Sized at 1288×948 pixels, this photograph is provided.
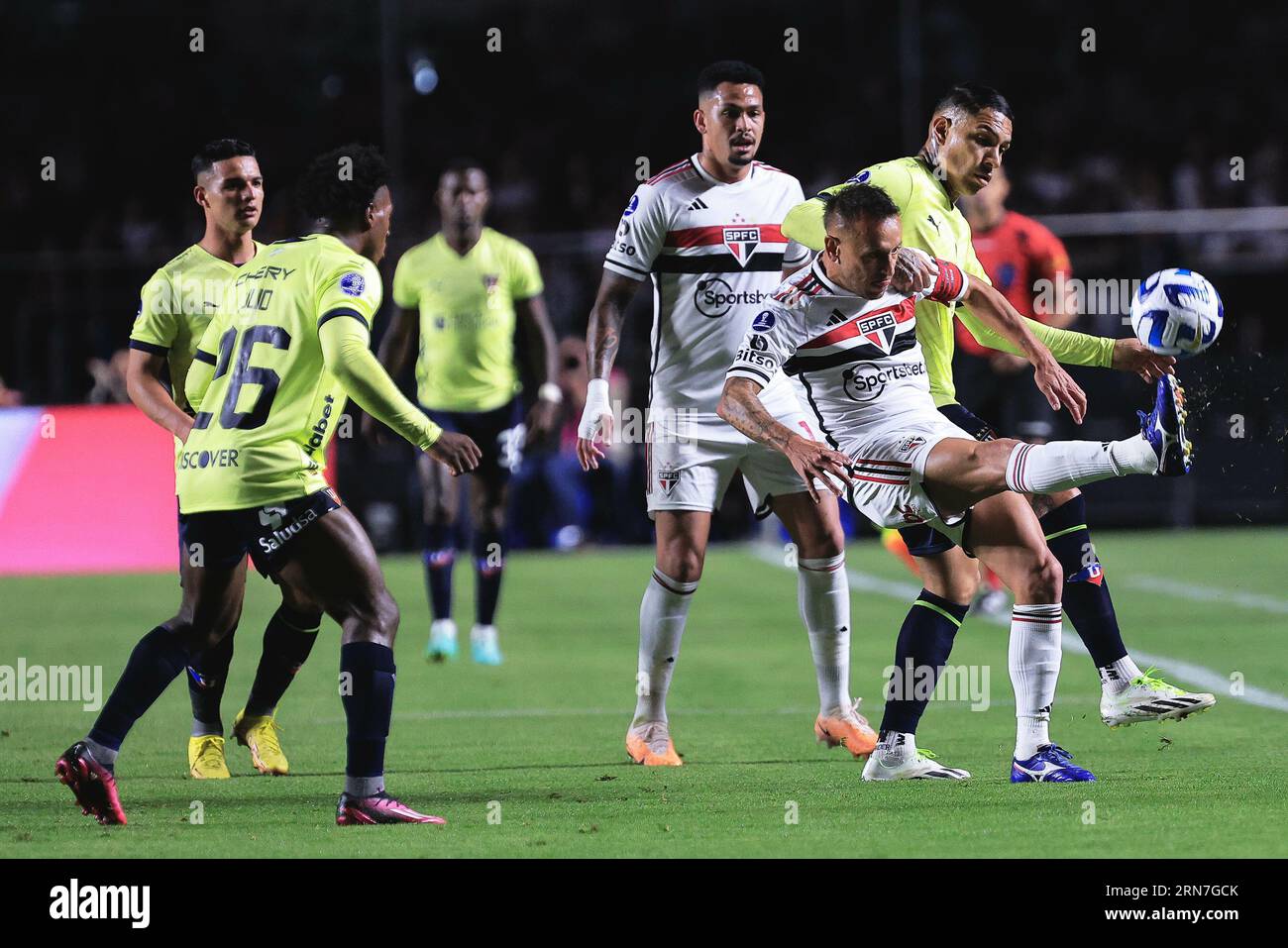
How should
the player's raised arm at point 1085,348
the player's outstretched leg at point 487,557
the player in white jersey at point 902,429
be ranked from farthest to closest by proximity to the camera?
the player's outstretched leg at point 487,557 < the player's raised arm at point 1085,348 < the player in white jersey at point 902,429

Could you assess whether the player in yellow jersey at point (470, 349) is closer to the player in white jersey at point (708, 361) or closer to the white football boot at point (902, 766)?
the player in white jersey at point (708, 361)

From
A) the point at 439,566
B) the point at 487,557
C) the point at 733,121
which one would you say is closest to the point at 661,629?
the point at 733,121

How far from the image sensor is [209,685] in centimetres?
686

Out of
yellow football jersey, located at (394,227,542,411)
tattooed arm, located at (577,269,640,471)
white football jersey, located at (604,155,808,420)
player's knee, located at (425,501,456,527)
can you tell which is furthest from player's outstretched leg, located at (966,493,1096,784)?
yellow football jersey, located at (394,227,542,411)

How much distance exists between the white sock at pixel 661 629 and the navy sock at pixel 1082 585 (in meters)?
1.35

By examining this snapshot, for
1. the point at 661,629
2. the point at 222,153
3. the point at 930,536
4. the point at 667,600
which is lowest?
the point at 661,629

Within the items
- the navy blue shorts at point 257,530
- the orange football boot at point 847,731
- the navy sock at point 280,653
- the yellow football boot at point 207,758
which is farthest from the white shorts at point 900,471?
the yellow football boot at point 207,758

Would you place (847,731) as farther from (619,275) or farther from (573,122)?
(573,122)

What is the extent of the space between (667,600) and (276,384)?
6.50ft

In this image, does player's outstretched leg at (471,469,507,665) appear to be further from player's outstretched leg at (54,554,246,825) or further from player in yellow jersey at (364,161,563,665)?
player's outstretched leg at (54,554,246,825)

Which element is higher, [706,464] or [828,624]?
[706,464]

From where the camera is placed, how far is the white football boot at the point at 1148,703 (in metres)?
6.26
